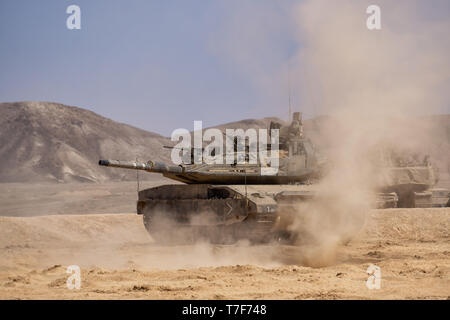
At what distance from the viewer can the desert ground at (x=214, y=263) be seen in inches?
291

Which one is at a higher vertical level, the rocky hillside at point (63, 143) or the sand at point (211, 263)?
the rocky hillside at point (63, 143)

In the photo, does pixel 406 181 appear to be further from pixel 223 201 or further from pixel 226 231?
pixel 223 201

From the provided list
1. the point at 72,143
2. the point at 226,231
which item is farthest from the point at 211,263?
the point at 72,143

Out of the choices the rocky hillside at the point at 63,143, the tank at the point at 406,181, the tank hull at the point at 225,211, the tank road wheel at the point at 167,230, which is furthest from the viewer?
the rocky hillside at the point at 63,143

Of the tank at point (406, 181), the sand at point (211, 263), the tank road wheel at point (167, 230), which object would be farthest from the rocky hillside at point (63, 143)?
the tank road wheel at point (167, 230)

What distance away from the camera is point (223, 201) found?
11.5 meters

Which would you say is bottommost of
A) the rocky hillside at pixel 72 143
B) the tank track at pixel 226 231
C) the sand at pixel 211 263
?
the sand at pixel 211 263

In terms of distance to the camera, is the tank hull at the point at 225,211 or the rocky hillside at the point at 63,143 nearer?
the tank hull at the point at 225,211

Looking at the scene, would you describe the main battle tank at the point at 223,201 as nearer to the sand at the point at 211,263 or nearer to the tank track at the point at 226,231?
the tank track at the point at 226,231

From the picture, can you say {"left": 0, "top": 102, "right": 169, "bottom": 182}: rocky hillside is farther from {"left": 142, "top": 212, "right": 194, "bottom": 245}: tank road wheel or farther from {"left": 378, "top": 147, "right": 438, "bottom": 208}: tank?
{"left": 142, "top": 212, "right": 194, "bottom": 245}: tank road wheel

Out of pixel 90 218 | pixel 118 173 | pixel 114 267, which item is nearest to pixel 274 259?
pixel 114 267

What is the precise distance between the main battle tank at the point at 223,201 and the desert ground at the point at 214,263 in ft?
1.08

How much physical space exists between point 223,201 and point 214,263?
127 centimetres
